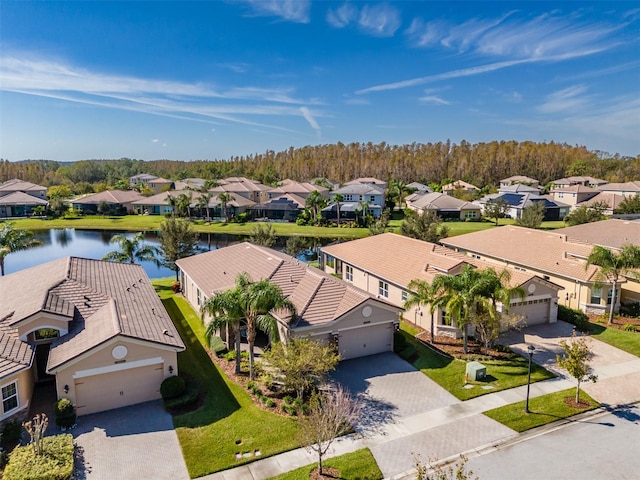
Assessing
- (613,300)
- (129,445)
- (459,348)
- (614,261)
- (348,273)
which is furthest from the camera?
(348,273)

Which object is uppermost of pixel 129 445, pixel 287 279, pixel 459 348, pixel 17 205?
pixel 17 205

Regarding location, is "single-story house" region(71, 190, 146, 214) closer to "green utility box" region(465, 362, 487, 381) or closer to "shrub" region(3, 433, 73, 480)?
"shrub" region(3, 433, 73, 480)

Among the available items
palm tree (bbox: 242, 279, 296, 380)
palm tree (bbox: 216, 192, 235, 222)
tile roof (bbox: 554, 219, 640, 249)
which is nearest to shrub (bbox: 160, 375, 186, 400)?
palm tree (bbox: 242, 279, 296, 380)

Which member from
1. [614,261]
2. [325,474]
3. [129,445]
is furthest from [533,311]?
[129,445]

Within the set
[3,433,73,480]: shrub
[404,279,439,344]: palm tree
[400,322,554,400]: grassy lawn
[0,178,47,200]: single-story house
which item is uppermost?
[0,178,47,200]: single-story house

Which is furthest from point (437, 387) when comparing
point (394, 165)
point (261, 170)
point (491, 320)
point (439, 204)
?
point (261, 170)

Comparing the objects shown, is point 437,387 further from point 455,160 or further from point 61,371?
point 455,160

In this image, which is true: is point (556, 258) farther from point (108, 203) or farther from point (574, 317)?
point (108, 203)
